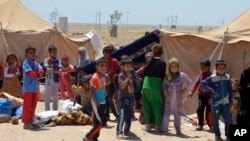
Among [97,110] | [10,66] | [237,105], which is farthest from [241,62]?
[10,66]

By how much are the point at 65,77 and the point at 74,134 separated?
4.21 metres

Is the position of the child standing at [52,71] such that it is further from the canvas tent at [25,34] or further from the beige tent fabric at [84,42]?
the beige tent fabric at [84,42]

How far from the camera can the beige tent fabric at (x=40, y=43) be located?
46.2 feet

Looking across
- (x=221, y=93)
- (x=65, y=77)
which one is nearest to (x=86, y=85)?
(x=65, y=77)

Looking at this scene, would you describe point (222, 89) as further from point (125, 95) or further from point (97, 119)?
point (97, 119)

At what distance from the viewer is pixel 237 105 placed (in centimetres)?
909

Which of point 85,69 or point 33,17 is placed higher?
point 33,17

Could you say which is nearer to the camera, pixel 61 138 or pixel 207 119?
pixel 61 138

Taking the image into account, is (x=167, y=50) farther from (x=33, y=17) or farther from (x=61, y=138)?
(x=33, y=17)

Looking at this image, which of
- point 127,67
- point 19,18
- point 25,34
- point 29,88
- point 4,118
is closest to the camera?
point 127,67

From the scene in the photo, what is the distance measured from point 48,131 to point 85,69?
3.25 meters

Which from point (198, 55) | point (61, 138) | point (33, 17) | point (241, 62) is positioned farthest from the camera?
point (33, 17)

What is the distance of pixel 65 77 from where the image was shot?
1247 cm

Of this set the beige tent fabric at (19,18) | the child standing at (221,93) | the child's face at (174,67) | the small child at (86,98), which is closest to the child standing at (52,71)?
the small child at (86,98)
